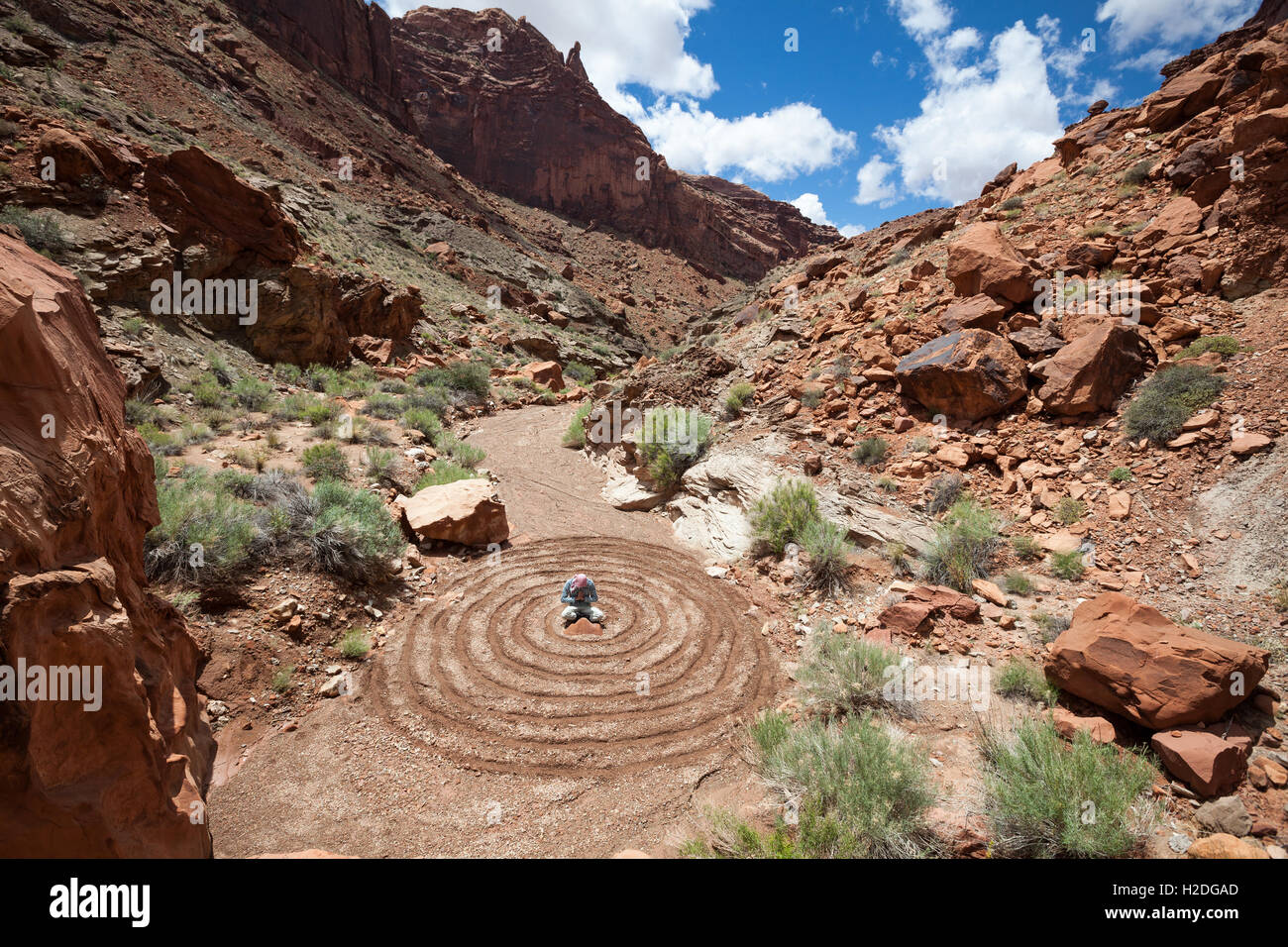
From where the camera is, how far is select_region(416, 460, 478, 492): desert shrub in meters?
10.7

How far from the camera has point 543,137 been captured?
71.9m

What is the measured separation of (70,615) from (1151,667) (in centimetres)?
700

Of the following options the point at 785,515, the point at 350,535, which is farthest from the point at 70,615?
the point at 785,515

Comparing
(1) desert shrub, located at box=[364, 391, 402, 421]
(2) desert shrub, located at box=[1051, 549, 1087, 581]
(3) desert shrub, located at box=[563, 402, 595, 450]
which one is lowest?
(2) desert shrub, located at box=[1051, 549, 1087, 581]

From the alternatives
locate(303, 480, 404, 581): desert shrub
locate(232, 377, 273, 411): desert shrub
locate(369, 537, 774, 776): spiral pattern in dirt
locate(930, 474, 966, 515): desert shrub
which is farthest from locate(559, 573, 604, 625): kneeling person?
locate(232, 377, 273, 411): desert shrub

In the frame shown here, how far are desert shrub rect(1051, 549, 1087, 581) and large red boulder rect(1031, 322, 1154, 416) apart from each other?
2.80 metres

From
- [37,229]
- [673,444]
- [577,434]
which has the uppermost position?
[37,229]

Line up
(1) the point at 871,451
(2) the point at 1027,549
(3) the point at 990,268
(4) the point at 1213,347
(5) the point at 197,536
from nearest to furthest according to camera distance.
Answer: (5) the point at 197,536 → (2) the point at 1027,549 → (4) the point at 1213,347 → (1) the point at 871,451 → (3) the point at 990,268

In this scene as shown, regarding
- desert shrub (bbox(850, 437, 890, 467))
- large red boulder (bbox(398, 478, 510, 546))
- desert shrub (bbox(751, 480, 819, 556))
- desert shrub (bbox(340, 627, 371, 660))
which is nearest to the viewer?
desert shrub (bbox(340, 627, 371, 660))

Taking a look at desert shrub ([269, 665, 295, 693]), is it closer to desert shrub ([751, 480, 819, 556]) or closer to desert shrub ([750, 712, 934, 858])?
desert shrub ([750, 712, 934, 858])

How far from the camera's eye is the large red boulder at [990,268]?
9992 mm

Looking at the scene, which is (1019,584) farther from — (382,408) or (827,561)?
(382,408)

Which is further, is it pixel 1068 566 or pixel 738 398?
pixel 738 398
